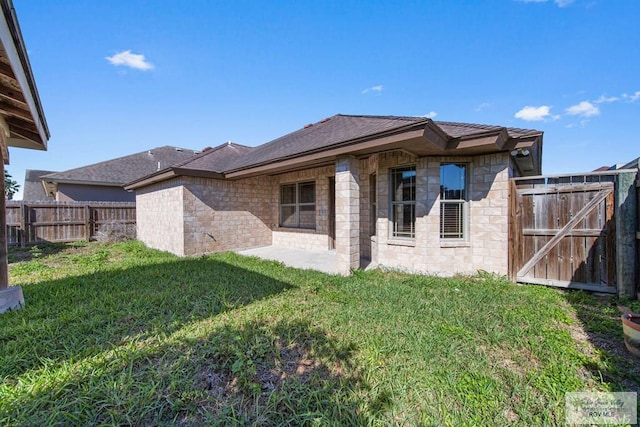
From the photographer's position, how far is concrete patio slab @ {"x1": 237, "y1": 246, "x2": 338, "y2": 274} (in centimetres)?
669

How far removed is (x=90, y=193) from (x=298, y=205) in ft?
43.2

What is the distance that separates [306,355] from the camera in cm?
269

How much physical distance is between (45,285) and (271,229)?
246 inches

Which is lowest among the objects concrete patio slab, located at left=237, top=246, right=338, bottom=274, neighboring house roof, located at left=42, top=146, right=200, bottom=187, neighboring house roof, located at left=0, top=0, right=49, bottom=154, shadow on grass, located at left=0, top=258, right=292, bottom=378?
shadow on grass, located at left=0, top=258, right=292, bottom=378

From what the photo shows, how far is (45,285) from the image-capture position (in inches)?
196

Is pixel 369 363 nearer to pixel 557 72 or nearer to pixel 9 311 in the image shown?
pixel 9 311

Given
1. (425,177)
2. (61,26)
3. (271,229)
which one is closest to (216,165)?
(271,229)

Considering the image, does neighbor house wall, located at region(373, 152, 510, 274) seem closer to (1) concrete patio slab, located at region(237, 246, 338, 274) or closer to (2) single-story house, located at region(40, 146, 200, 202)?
(1) concrete patio slab, located at region(237, 246, 338, 274)

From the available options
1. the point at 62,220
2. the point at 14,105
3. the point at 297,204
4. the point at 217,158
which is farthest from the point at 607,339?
the point at 62,220

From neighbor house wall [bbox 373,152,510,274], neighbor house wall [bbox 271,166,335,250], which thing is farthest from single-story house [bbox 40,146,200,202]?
neighbor house wall [bbox 373,152,510,274]

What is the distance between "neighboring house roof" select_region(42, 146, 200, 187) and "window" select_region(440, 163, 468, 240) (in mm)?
16663

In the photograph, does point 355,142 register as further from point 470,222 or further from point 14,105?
point 14,105

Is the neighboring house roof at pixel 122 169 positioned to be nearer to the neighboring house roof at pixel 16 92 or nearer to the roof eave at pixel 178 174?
the roof eave at pixel 178 174

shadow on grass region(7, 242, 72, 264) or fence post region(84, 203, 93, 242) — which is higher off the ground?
fence post region(84, 203, 93, 242)
